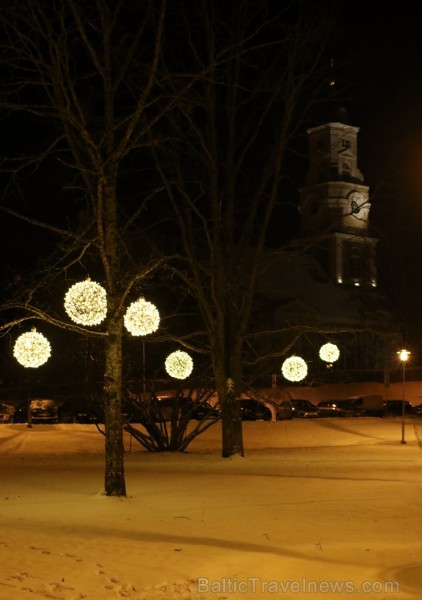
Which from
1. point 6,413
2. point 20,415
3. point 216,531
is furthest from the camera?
point 6,413

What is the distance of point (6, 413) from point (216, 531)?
125 feet

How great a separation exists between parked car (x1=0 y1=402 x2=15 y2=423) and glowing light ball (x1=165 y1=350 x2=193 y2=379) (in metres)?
23.7

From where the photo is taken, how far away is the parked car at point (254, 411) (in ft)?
163

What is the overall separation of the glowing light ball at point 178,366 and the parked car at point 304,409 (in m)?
28.2

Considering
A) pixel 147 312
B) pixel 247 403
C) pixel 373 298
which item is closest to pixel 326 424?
pixel 247 403

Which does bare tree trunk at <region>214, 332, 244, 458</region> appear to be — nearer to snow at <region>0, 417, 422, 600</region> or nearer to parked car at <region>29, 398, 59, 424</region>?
snow at <region>0, 417, 422, 600</region>

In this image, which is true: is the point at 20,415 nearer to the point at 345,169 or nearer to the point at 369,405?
the point at 369,405

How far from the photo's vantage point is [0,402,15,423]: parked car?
47.6 m

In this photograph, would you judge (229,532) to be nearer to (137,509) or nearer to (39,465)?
(137,509)

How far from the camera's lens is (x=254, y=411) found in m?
49.9

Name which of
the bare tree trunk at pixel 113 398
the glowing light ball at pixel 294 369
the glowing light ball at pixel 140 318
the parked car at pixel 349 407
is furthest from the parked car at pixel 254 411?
the bare tree trunk at pixel 113 398

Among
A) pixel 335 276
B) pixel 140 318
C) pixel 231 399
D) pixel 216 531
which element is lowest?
pixel 216 531

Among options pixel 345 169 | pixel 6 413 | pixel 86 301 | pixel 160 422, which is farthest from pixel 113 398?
pixel 345 169

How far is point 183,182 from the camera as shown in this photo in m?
24.5
